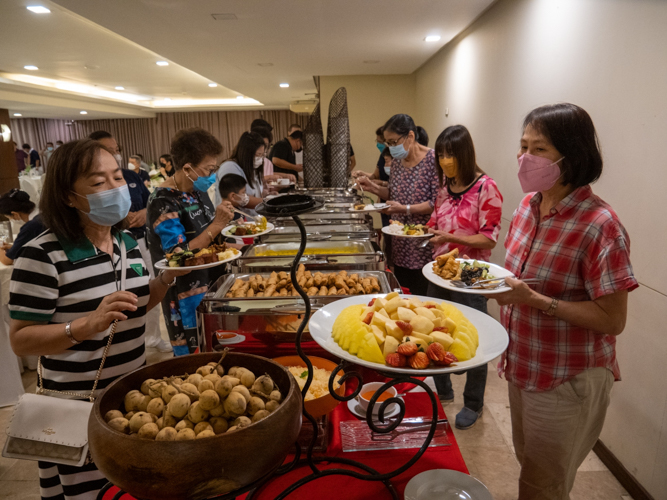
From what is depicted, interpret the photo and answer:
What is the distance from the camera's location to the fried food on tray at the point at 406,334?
74 cm

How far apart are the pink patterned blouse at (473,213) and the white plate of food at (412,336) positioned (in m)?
1.19

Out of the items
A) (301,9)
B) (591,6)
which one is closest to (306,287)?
(591,6)

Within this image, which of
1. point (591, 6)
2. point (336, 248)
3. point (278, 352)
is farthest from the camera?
point (336, 248)

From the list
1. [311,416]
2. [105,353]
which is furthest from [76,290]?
[311,416]

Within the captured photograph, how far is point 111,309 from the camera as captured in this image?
1.04 metres

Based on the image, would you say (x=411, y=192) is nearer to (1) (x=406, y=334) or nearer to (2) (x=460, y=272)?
(2) (x=460, y=272)

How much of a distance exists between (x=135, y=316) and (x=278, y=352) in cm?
45

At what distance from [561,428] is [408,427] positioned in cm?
50

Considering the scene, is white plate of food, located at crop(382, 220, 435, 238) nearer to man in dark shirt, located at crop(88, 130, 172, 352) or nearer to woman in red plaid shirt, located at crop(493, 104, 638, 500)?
woman in red plaid shirt, located at crop(493, 104, 638, 500)

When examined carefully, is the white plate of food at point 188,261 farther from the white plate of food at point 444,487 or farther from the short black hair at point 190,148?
the white plate of food at point 444,487

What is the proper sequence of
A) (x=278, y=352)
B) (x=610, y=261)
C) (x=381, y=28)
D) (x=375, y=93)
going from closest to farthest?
(x=610, y=261) → (x=278, y=352) → (x=381, y=28) → (x=375, y=93)

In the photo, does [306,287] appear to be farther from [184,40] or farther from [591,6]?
[184,40]

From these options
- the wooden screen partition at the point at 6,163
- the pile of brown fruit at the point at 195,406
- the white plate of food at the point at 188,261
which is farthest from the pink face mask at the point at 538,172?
the wooden screen partition at the point at 6,163

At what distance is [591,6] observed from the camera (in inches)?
88.2
